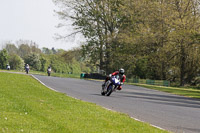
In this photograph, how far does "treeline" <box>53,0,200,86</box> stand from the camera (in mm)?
54656

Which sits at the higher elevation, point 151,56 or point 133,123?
point 151,56

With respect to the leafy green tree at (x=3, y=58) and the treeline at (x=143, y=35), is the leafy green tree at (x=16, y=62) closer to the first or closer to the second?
the leafy green tree at (x=3, y=58)

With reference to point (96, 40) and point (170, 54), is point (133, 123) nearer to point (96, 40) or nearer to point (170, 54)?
point (170, 54)

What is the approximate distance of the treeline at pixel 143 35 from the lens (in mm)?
54656

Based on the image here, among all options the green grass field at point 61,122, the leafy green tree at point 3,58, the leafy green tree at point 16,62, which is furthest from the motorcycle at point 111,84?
the leafy green tree at point 16,62

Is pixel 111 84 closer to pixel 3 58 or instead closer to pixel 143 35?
pixel 143 35

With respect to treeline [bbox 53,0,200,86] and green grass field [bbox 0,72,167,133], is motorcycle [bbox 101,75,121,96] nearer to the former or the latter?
green grass field [bbox 0,72,167,133]

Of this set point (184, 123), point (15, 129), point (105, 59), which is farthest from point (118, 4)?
point (15, 129)

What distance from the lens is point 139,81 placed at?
2389 inches

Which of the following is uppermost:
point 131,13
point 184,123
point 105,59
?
point 131,13

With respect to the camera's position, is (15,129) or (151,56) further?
(151,56)

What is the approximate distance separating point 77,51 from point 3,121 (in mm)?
59692

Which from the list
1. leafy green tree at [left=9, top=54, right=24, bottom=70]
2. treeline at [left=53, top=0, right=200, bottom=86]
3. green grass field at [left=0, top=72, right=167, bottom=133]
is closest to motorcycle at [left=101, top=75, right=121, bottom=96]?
green grass field at [left=0, top=72, right=167, bottom=133]

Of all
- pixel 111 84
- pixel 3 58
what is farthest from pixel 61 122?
pixel 3 58
